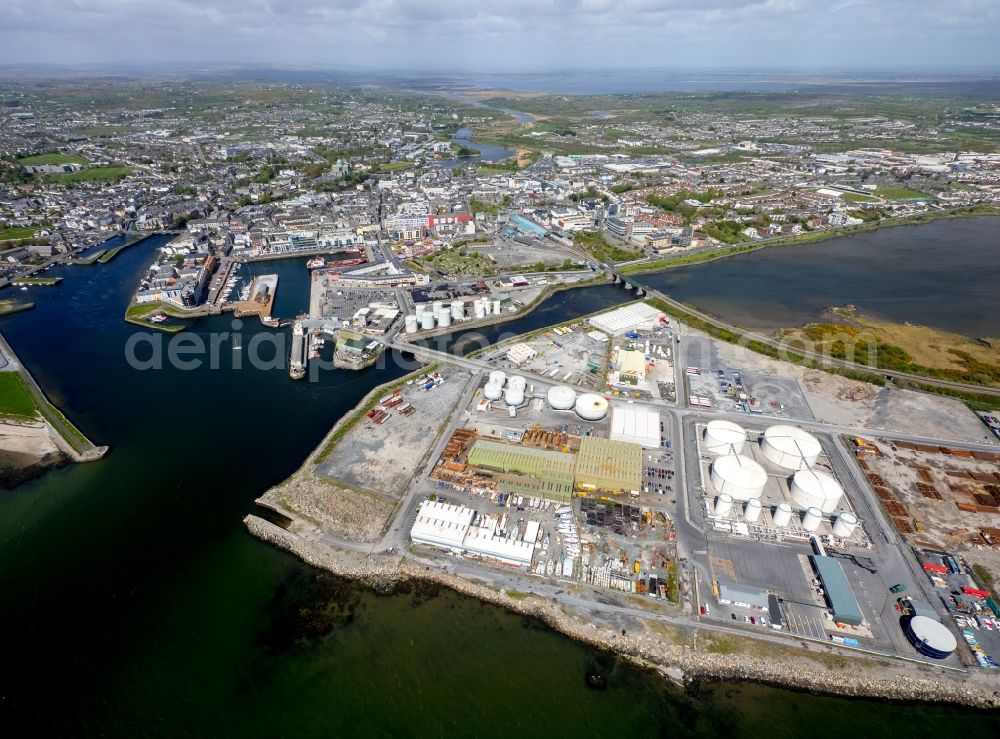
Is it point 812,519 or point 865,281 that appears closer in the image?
point 812,519

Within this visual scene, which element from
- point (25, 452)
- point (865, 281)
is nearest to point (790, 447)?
point (865, 281)

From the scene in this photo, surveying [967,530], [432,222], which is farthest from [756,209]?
[967,530]

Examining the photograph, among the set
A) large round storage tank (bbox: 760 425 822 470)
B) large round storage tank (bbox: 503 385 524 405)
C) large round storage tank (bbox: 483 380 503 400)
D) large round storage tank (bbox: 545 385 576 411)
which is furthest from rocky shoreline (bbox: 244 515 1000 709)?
large round storage tank (bbox: 545 385 576 411)

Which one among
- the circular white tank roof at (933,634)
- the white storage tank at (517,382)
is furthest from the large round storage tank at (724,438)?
the white storage tank at (517,382)

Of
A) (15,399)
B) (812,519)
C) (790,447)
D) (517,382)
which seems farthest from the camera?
(15,399)

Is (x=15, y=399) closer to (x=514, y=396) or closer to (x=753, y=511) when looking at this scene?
(x=514, y=396)

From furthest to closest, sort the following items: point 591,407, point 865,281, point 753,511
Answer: point 865,281 → point 591,407 → point 753,511

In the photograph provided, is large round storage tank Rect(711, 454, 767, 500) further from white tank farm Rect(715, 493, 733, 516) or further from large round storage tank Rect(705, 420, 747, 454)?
large round storage tank Rect(705, 420, 747, 454)

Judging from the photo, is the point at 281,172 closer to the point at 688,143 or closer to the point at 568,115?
the point at 688,143
